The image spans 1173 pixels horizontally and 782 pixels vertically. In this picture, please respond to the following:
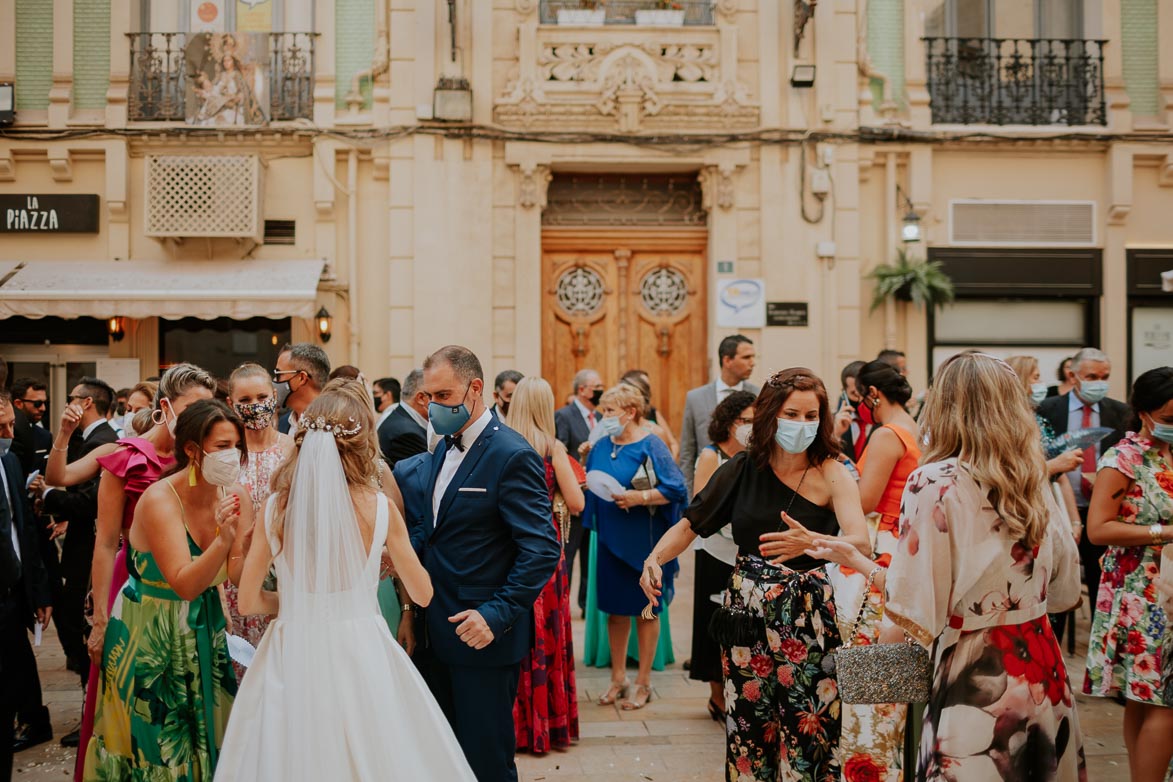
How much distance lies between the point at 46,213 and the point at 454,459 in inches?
387

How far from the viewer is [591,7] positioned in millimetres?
11438

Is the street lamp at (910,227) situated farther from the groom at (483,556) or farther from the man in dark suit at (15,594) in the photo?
the man in dark suit at (15,594)

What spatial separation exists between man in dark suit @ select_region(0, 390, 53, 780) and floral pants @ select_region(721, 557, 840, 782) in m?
3.26

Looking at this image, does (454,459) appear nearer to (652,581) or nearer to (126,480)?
(652,581)

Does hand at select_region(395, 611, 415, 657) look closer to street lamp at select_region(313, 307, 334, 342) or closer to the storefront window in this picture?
street lamp at select_region(313, 307, 334, 342)

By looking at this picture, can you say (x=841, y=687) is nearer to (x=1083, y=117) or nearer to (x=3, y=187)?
(x=1083, y=117)

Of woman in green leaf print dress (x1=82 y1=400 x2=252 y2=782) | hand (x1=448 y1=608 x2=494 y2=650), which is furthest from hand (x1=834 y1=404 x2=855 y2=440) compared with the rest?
woman in green leaf print dress (x1=82 y1=400 x2=252 y2=782)

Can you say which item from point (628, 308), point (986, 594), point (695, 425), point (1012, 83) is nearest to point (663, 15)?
point (628, 308)

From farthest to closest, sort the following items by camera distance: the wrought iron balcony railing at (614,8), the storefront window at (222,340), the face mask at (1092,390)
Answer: the storefront window at (222,340) → the wrought iron balcony railing at (614,8) → the face mask at (1092,390)

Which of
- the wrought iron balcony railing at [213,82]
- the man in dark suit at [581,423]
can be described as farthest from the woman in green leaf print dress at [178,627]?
the wrought iron balcony railing at [213,82]

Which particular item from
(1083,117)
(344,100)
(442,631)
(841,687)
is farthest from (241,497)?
(1083,117)

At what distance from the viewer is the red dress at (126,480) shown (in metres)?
3.89

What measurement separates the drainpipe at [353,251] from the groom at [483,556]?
7824mm

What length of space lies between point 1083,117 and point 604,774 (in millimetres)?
10685
